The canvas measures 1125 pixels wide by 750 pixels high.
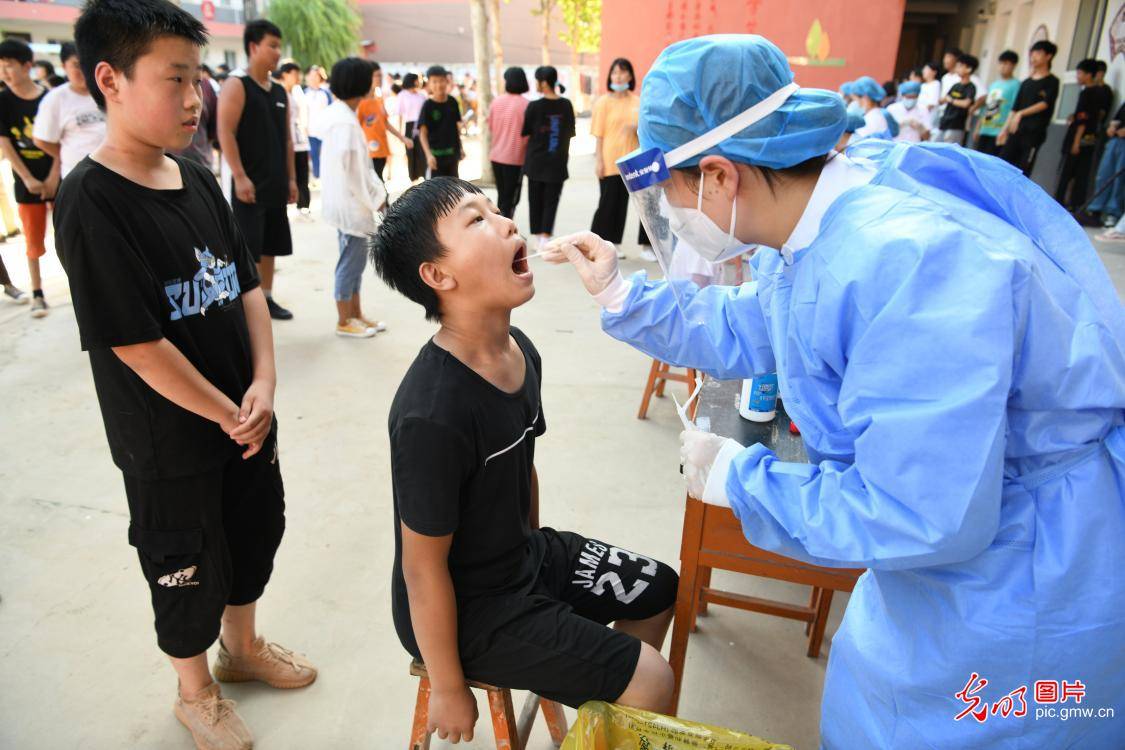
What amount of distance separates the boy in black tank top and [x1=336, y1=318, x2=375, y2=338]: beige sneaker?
1.98 ft

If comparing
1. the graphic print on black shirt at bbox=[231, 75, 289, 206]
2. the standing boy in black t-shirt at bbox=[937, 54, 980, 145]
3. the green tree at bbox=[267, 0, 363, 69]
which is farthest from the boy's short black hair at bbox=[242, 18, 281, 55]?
the green tree at bbox=[267, 0, 363, 69]

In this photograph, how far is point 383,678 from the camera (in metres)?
2.02

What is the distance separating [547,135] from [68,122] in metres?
3.49

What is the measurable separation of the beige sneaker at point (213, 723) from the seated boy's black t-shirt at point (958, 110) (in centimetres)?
949

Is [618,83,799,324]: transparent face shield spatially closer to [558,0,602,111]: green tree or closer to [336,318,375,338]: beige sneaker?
[336,318,375,338]: beige sneaker

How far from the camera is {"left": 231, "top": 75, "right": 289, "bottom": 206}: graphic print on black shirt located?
404 cm

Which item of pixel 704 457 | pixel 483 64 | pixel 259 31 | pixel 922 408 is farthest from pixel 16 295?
pixel 483 64

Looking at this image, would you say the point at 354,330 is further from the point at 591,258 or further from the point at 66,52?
the point at 591,258

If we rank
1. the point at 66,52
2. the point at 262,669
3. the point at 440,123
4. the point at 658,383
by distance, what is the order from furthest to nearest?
the point at 440,123 → the point at 66,52 → the point at 658,383 → the point at 262,669

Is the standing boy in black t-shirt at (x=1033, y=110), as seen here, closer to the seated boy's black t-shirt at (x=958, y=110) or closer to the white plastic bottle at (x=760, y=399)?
the seated boy's black t-shirt at (x=958, y=110)

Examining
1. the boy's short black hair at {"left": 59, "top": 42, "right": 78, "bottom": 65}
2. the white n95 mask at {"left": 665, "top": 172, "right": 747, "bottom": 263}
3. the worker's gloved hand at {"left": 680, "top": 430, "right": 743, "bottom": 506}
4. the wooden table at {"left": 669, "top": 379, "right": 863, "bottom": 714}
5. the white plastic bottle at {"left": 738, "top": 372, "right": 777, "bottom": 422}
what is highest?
the boy's short black hair at {"left": 59, "top": 42, "right": 78, "bottom": 65}

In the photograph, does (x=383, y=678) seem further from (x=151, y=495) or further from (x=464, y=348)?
(x=464, y=348)

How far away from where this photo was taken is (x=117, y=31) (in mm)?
1390

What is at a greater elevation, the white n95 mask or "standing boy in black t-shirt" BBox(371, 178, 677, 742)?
the white n95 mask
